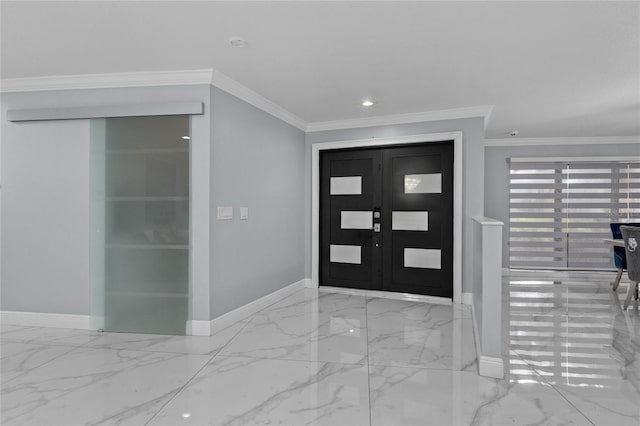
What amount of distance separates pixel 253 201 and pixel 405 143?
7.18 feet

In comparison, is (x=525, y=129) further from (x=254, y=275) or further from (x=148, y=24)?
(x=148, y=24)

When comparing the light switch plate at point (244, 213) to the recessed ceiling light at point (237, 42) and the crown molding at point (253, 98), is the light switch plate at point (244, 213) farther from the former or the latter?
the recessed ceiling light at point (237, 42)

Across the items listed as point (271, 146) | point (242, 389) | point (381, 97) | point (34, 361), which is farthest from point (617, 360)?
point (34, 361)

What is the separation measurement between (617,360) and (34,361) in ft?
14.9

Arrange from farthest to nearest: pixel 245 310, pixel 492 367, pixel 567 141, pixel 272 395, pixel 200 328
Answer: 1. pixel 567 141
2. pixel 245 310
3. pixel 200 328
4. pixel 492 367
5. pixel 272 395

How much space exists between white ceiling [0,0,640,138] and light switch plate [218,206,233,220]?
1270 mm

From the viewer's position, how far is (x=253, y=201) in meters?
3.97

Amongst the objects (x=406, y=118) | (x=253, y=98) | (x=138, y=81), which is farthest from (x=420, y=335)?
(x=138, y=81)

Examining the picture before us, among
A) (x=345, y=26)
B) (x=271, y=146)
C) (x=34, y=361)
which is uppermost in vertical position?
(x=345, y=26)

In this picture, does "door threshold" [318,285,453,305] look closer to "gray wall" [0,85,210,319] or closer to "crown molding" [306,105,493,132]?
"crown molding" [306,105,493,132]

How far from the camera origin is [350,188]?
5102 millimetres

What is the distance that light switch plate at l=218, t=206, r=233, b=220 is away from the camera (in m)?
3.41

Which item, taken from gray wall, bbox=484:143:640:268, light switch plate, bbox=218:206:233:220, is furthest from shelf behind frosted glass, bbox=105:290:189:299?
gray wall, bbox=484:143:640:268

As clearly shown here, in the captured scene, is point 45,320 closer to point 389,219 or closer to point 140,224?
point 140,224
